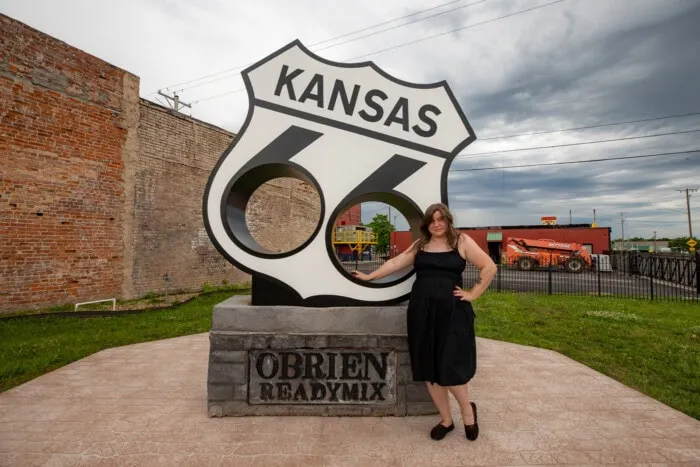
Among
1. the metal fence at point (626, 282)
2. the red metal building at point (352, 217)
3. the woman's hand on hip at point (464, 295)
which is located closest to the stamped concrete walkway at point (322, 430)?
the woman's hand on hip at point (464, 295)

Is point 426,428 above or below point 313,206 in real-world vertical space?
below

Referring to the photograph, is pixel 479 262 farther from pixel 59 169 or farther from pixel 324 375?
pixel 59 169

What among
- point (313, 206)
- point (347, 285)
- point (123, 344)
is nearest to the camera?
point (347, 285)

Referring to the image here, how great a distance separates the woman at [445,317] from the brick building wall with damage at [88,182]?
8.60 meters

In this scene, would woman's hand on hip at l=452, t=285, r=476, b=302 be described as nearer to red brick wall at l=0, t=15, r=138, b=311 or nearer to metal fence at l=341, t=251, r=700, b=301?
metal fence at l=341, t=251, r=700, b=301

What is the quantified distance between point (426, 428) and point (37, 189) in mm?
8912

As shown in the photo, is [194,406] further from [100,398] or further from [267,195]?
[267,195]

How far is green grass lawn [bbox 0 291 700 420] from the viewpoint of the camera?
13.3 ft

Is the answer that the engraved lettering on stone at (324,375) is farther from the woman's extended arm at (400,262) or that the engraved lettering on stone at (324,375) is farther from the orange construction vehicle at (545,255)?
the orange construction vehicle at (545,255)

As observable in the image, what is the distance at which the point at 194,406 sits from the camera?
3219 millimetres

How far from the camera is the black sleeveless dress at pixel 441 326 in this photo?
2555mm

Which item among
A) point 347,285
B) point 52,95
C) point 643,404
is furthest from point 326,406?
point 52,95

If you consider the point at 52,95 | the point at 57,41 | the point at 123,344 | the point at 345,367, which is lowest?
the point at 123,344

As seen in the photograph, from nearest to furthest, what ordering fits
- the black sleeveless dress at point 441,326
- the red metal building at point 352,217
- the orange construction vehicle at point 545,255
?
the black sleeveless dress at point 441,326 → the orange construction vehicle at point 545,255 → the red metal building at point 352,217
